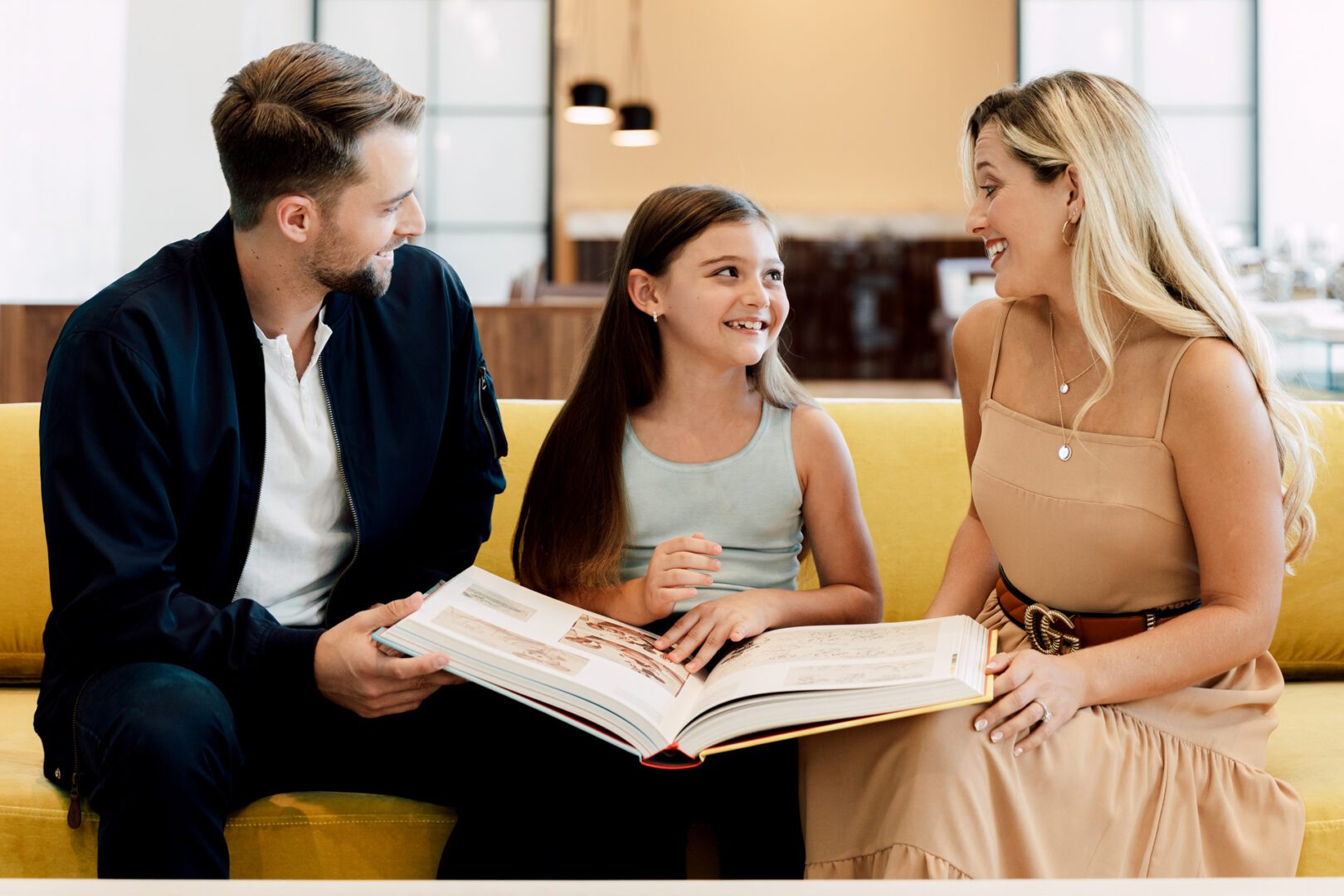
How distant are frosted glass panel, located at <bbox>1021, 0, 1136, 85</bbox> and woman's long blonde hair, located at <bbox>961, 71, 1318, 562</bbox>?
7687 millimetres

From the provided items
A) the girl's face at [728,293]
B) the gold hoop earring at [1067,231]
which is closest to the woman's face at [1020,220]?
the gold hoop earring at [1067,231]

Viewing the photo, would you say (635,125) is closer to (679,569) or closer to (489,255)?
(489,255)

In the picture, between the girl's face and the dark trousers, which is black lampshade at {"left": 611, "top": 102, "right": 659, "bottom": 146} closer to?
the girl's face

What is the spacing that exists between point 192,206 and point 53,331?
206 centimetres

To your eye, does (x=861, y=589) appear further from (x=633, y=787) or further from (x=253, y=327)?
(x=253, y=327)

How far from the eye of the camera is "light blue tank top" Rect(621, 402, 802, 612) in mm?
1625

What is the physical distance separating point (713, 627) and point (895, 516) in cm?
63

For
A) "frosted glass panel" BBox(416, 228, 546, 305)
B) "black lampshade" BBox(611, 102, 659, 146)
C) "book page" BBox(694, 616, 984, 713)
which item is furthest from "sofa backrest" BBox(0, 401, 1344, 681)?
"frosted glass panel" BBox(416, 228, 546, 305)

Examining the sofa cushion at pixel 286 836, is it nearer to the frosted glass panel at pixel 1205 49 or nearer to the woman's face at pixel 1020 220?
the woman's face at pixel 1020 220

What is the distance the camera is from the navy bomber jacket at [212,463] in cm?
133

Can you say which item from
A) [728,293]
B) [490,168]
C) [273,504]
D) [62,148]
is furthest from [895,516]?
[490,168]

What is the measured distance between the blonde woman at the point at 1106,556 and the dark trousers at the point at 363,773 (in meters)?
0.23

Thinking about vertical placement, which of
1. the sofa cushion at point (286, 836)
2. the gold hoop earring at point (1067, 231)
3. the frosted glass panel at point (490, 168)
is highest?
the frosted glass panel at point (490, 168)

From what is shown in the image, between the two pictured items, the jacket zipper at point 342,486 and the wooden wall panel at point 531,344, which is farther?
the wooden wall panel at point 531,344
